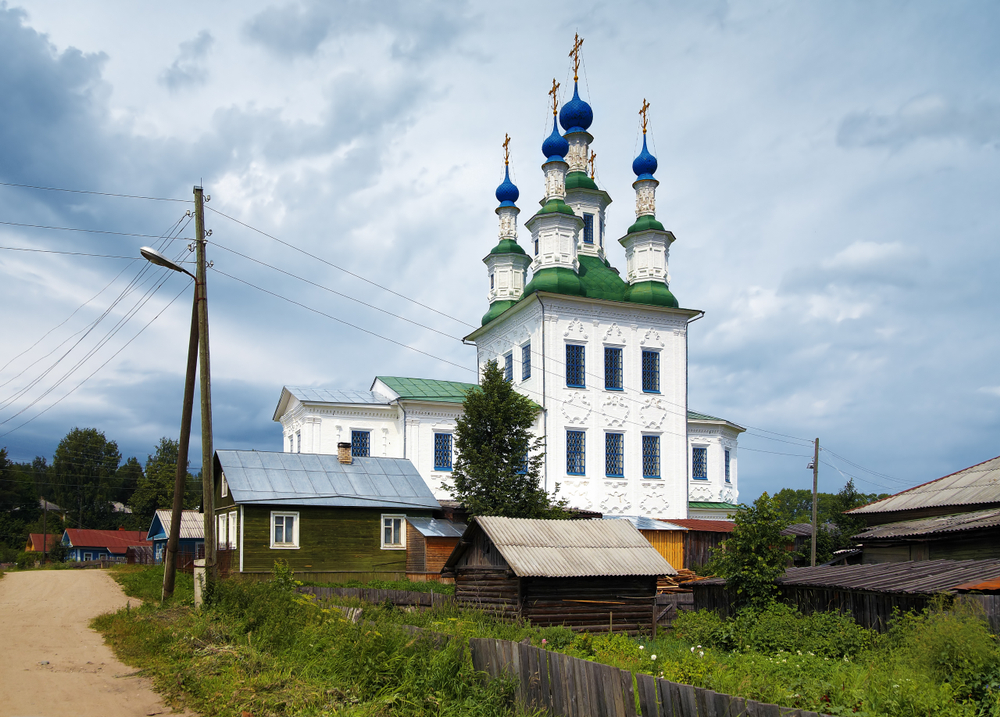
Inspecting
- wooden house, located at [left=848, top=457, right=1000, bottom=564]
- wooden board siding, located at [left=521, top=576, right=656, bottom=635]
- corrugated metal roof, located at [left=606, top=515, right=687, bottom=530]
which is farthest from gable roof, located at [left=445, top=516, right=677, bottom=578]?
corrugated metal roof, located at [left=606, top=515, right=687, bottom=530]

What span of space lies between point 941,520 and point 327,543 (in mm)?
17836

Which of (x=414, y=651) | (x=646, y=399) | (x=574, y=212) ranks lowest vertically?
(x=414, y=651)

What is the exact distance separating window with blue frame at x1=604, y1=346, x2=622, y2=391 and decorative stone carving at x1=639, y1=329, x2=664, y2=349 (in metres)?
1.31

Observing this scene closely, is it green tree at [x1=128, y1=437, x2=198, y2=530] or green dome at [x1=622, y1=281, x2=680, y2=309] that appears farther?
green tree at [x1=128, y1=437, x2=198, y2=530]

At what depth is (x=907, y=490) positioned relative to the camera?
83.9 feet

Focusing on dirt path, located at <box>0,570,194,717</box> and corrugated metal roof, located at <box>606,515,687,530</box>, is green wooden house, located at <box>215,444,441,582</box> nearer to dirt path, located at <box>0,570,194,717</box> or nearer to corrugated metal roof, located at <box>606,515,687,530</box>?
dirt path, located at <box>0,570,194,717</box>

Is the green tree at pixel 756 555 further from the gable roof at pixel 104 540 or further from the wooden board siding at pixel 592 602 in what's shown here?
the gable roof at pixel 104 540

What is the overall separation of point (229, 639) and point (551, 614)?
6.46 m

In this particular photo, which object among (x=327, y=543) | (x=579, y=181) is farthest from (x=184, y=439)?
(x=579, y=181)

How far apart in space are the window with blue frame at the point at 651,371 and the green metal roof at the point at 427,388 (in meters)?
7.79

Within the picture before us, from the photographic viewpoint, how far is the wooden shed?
1714 centimetres

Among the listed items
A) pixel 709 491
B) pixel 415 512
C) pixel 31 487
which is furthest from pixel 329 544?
pixel 31 487

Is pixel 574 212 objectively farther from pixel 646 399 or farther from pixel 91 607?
pixel 91 607

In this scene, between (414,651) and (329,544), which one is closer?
(414,651)
